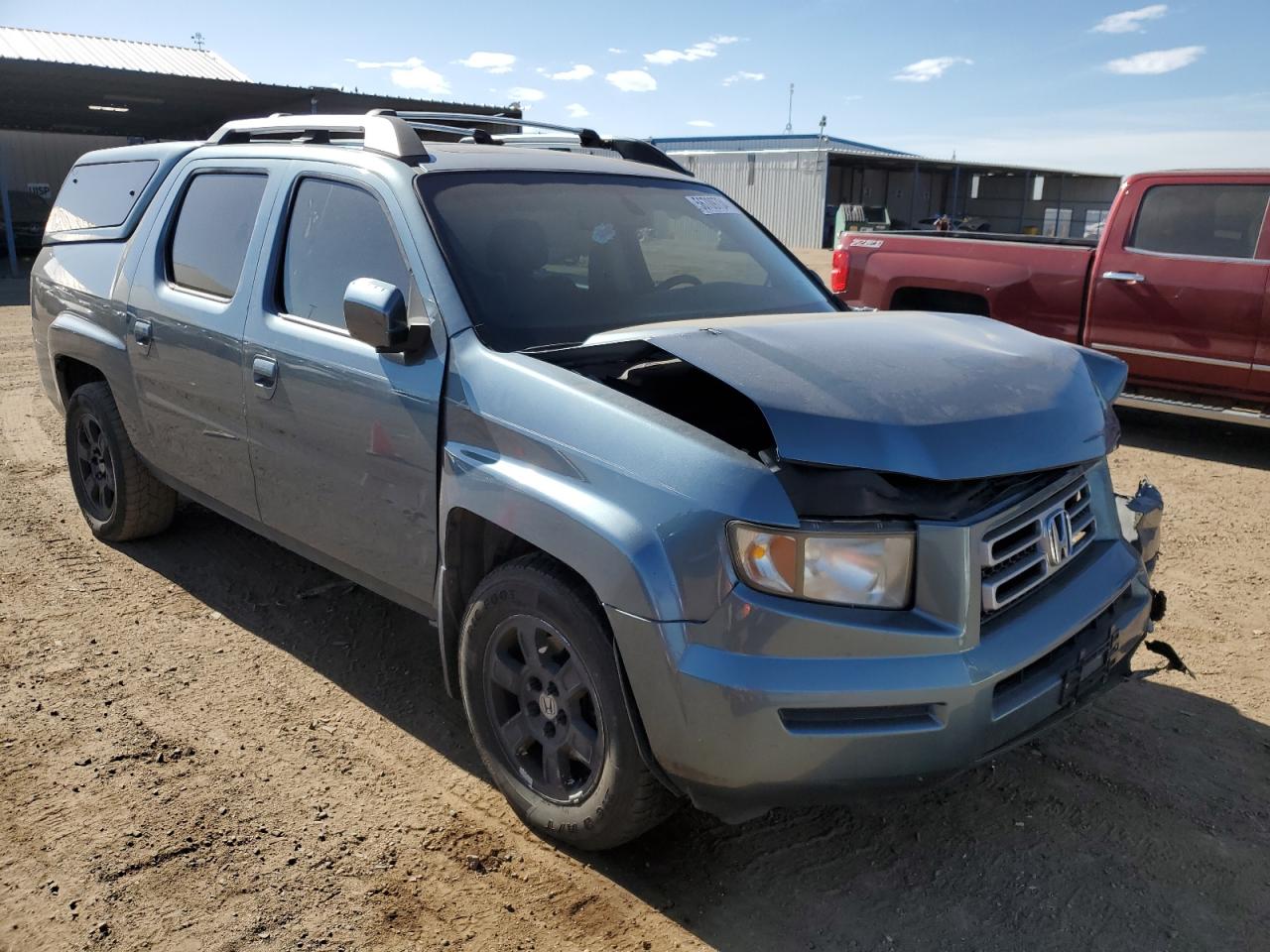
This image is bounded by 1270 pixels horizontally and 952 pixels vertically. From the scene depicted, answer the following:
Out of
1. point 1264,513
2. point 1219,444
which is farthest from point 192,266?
point 1219,444

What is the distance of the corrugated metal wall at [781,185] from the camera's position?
36969 millimetres

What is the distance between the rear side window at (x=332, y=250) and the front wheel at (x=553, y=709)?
43.7 inches

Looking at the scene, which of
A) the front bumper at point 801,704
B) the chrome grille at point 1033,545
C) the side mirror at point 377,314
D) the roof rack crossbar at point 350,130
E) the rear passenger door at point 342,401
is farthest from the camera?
the roof rack crossbar at point 350,130

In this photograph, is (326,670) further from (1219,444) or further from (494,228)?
(1219,444)

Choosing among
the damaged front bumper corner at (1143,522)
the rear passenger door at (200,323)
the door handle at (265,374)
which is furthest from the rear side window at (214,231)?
the damaged front bumper corner at (1143,522)

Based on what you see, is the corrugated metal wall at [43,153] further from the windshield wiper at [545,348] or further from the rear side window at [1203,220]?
the windshield wiper at [545,348]

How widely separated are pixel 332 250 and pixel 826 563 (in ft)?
7.10

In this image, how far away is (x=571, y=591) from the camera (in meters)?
2.64

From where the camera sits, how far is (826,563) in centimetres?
238

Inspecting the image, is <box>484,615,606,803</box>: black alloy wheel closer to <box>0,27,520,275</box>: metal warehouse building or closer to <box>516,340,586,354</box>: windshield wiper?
<box>516,340,586,354</box>: windshield wiper

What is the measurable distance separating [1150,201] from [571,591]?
22.9 ft

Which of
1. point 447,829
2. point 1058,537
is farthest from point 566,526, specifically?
point 1058,537

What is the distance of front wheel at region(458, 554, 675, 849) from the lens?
259 cm

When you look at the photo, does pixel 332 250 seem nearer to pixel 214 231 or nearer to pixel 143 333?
pixel 214 231
